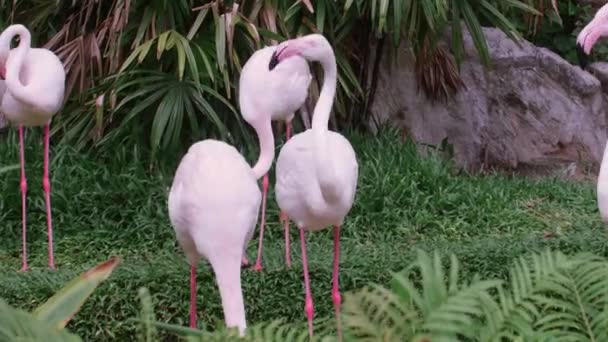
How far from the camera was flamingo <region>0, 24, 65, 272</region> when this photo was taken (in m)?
4.44

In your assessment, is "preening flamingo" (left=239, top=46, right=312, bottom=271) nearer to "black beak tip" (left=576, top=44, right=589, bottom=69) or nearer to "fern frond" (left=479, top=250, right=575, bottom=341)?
"fern frond" (left=479, top=250, right=575, bottom=341)

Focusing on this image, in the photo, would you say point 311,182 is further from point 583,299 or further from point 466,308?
point 466,308

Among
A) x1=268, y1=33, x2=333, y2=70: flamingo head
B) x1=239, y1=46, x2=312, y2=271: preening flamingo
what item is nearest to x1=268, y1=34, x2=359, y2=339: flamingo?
x1=268, y1=33, x2=333, y2=70: flamingo head

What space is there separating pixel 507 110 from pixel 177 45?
10.3ft

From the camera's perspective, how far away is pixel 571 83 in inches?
299

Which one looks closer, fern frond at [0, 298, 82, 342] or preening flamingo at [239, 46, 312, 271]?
fern frond at [0, 298, 82, 342]

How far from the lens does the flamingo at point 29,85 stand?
4438 millimetres

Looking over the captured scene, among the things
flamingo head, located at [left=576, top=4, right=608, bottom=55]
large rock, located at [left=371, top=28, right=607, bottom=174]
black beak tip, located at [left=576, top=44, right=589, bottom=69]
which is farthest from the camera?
black beak tip, located at [left=576, top=44, right=589, bottom=69]

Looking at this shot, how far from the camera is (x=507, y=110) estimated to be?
292 inches

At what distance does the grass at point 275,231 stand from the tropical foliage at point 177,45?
0.26m

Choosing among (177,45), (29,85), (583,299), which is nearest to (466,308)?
(583,299)

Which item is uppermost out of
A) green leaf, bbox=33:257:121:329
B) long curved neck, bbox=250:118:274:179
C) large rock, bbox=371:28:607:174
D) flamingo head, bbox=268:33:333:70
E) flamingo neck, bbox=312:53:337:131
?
flamingo head, bbox=268:33:333:70

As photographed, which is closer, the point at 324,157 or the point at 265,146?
the point at 324,157

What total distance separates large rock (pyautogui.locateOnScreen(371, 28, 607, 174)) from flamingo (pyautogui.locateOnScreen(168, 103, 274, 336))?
12.7 feet
